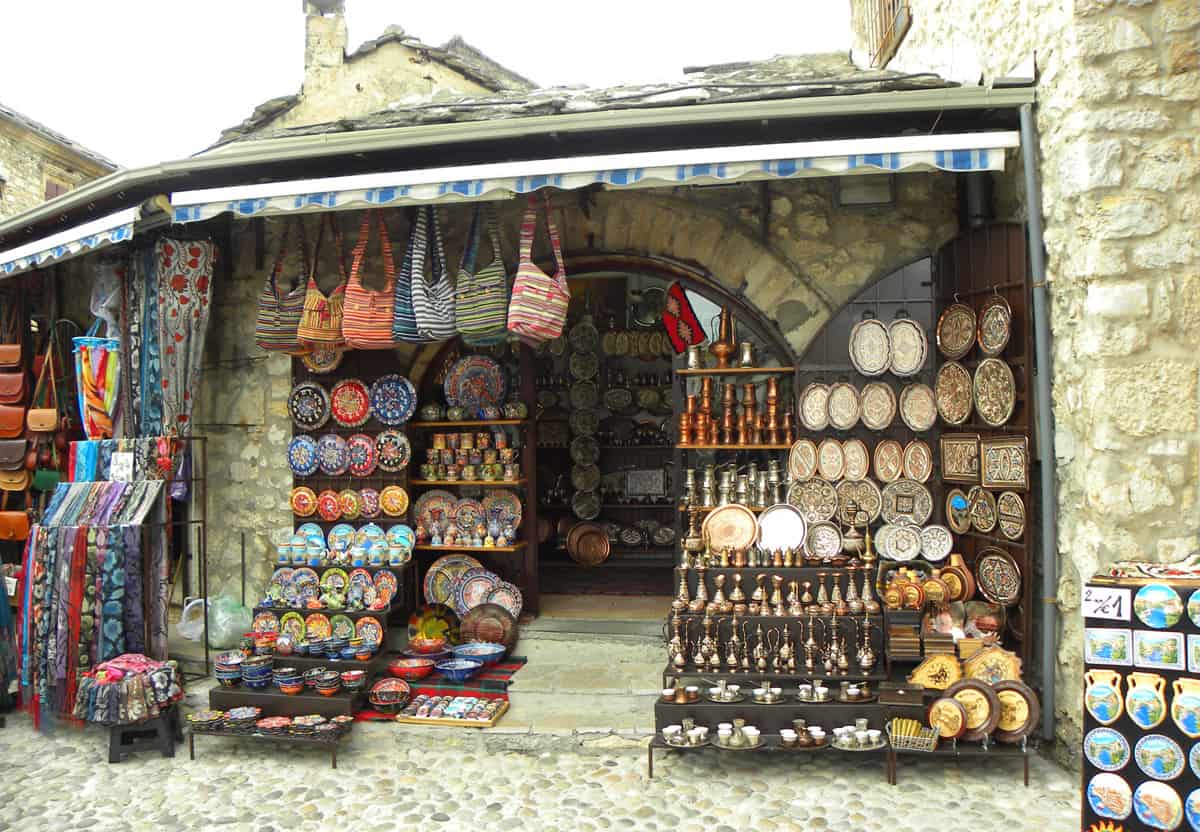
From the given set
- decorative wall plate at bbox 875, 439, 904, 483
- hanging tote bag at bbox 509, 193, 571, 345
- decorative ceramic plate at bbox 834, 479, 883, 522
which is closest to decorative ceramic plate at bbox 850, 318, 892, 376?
decorative wall plate at bbox 875, 439, 904, 483

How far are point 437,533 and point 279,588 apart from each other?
3.49 feet

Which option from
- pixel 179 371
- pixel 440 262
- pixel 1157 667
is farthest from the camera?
pixel 179 371

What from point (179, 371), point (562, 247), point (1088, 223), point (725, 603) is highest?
point (562, 247)

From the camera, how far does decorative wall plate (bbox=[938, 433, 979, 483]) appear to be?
14.9 ft

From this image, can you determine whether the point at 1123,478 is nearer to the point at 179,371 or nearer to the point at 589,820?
the point at 589,820

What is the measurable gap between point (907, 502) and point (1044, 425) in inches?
42.5

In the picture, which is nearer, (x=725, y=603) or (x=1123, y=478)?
(x=1123, y=478)

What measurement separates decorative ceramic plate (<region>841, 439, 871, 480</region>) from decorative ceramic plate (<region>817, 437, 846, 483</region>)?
2cm

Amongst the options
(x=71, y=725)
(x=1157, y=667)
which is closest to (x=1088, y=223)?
(x=1157, y=667)

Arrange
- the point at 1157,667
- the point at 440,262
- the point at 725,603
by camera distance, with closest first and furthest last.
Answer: the point at 1157,667, the point at 725,603, the point at 440,262

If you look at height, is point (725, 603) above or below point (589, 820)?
above

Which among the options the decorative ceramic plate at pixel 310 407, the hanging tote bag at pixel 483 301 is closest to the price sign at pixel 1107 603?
the hanging tote bag at pixel 483 301

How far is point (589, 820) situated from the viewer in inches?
137

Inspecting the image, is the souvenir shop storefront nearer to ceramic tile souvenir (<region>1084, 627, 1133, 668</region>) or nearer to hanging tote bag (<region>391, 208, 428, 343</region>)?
hanging tote bag (<region>391, 208, 428, 343</region>)
